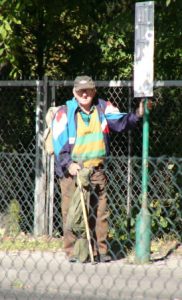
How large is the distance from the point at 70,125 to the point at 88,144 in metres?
0.25

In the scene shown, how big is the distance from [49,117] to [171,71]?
2.40 meters

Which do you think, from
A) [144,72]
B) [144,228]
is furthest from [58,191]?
[144,72]

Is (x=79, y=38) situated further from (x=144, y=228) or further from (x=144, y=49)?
(x=144, y=228)

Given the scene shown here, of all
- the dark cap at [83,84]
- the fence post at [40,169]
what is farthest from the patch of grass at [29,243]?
the dark cap at [83,84]

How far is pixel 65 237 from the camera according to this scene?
7.64 meters

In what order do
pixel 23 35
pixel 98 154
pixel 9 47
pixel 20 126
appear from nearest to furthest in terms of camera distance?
pixel 98 154, pixel 9 47, pixel 20 126, pixel 23 35

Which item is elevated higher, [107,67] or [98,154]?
[107,67]

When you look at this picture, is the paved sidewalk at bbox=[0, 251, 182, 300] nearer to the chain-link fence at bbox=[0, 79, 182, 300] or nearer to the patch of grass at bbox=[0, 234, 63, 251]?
the chain-link fence at bbox=[0, 79, 182, 300]

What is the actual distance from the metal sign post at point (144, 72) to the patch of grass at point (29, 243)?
3.63 ft

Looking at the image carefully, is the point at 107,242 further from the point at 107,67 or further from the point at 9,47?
the point at 107,67

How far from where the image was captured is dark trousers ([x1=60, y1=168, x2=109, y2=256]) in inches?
296

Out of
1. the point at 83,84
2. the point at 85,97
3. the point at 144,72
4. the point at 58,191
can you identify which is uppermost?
the point at 144,72

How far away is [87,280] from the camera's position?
22.2 feet

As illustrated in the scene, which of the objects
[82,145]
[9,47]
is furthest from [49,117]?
[9,47]
